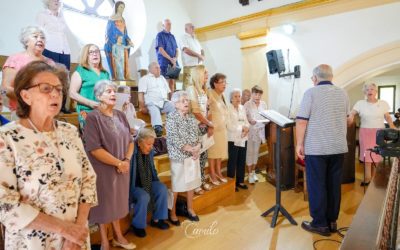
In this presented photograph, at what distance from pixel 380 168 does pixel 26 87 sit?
7.48 ft

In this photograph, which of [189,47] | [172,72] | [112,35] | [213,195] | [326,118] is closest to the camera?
[326,118]

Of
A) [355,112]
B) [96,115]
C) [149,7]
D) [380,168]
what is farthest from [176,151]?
[149,7]

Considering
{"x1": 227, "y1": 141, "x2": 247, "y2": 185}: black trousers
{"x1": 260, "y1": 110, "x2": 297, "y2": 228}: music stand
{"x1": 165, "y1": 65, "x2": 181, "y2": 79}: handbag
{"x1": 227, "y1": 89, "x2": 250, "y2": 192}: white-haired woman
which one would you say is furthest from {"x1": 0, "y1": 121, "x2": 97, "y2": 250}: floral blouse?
{"x1": 165, "y1": 65, "x2": 181, "y2": 79}: handbag

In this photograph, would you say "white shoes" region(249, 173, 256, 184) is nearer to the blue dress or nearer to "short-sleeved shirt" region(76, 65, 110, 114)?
"short-sleeved shirt" region(76, 65, 110, 114)

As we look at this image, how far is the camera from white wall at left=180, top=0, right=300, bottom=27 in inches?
205

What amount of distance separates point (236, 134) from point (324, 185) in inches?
50.9

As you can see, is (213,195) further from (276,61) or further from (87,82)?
(276,61)

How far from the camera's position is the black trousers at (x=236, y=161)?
11.3 feet

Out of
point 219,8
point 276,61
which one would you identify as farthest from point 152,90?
point 219,8

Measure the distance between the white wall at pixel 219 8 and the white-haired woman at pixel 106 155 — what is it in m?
4.28

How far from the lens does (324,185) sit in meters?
2.30

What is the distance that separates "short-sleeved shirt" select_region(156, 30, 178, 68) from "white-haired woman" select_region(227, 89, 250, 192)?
69.5 inches

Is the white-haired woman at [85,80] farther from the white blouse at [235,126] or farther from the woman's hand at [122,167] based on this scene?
the white blouse at [235,126]

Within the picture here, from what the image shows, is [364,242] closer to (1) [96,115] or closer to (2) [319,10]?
(1) [96,115]
